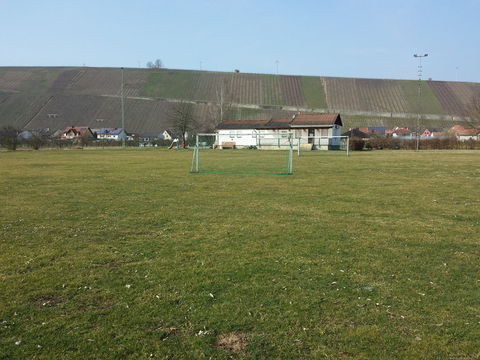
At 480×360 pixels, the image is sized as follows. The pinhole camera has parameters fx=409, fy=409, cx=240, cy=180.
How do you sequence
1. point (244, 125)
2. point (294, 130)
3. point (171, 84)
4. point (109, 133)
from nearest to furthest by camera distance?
point (294, 130), point (244, 125), point (109, 133), point (171, 84)

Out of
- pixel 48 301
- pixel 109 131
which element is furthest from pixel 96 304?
pixel 109 131

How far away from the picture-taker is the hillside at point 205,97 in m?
110

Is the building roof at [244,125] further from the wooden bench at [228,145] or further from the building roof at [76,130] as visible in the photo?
the building roof at [76,130]

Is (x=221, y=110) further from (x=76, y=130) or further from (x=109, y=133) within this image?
(x=76, y=130)

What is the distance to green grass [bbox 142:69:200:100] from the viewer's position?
120 meters

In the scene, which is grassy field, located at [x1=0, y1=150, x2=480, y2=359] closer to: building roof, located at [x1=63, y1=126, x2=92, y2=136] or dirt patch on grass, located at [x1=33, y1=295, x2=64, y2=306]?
dirt patch on grass, located at [x1=33, y1=295, x2=64, y2=306]

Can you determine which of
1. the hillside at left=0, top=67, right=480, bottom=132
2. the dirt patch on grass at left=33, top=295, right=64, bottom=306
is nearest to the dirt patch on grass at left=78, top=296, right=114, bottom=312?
the dirt patch on grass at left=33, top=295, right=64, bottom=306

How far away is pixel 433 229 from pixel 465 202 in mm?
4366

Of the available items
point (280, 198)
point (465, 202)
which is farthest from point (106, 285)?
point (465, 202)

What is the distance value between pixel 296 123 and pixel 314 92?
186 ft

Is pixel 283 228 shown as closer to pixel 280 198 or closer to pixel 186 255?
pixel 186 255

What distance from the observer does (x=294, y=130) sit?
66.2 m

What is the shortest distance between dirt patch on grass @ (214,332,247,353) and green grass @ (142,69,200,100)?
383 ft

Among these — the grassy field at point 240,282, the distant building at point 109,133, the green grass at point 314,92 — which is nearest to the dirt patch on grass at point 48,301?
the grassy field at point 240,282
